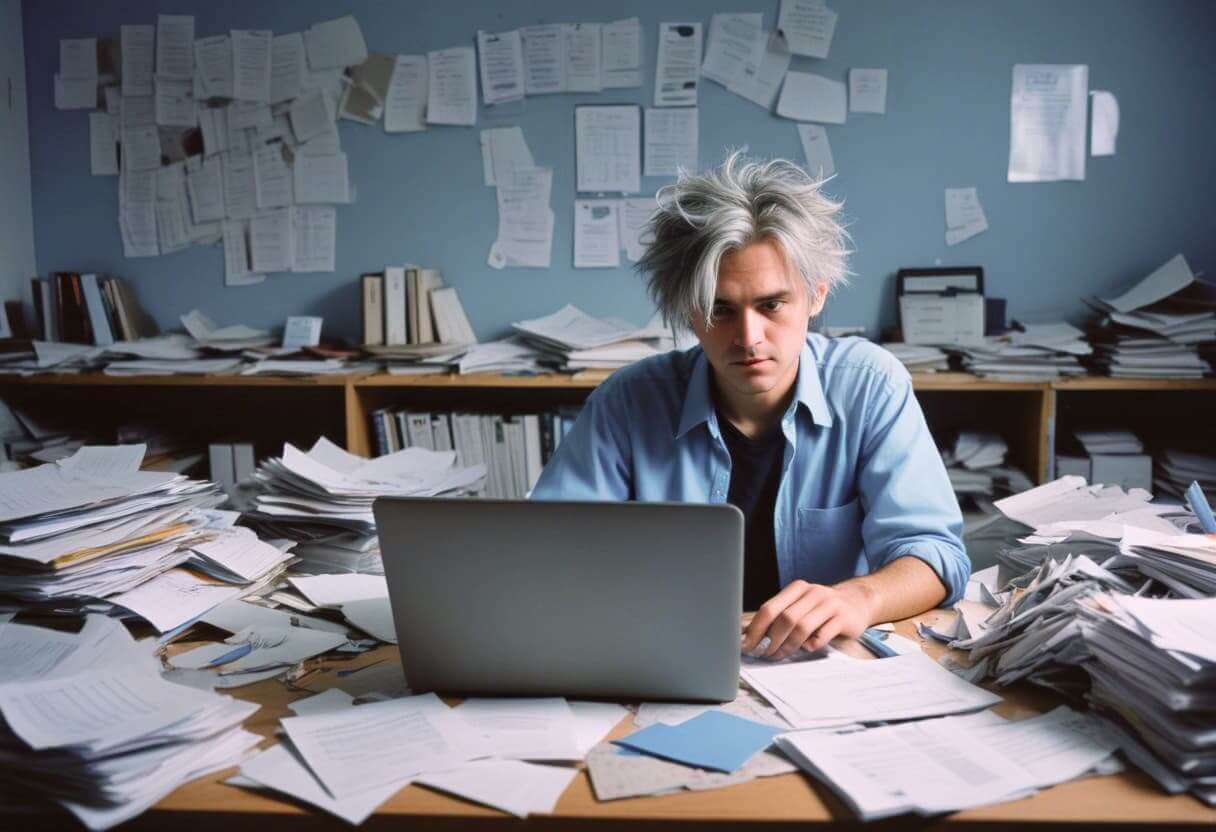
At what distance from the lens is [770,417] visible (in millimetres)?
1680

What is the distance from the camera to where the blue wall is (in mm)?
2877

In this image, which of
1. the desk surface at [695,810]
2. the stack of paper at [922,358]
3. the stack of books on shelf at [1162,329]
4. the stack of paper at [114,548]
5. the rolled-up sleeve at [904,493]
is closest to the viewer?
the desk surface at [695,810]

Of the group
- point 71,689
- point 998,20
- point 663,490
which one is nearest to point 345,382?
point 663,490

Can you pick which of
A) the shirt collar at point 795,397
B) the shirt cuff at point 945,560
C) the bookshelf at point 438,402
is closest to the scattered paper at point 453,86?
the bookshelf at point 438,402

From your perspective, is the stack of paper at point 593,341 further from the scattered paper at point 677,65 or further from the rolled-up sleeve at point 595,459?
the rolled-up sleeve at point 595,459

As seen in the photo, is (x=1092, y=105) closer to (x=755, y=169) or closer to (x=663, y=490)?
(x=755, y=169)

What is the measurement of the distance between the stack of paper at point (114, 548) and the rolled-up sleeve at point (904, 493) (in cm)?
91

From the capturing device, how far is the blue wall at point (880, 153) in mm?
2877

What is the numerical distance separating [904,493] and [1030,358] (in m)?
1.38

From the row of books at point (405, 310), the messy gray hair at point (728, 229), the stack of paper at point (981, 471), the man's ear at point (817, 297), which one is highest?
the messy gray hair at point (728, 229)

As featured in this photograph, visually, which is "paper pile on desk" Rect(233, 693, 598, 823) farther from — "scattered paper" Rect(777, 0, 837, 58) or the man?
"scattered paper" Rect(777, 0, 837, 58)

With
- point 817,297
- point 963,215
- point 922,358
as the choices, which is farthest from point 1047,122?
point 817,297

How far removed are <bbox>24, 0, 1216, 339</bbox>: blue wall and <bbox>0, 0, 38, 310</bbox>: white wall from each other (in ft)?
0.18

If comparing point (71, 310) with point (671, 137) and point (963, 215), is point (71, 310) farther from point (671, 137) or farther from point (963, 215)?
point (963, 215)
